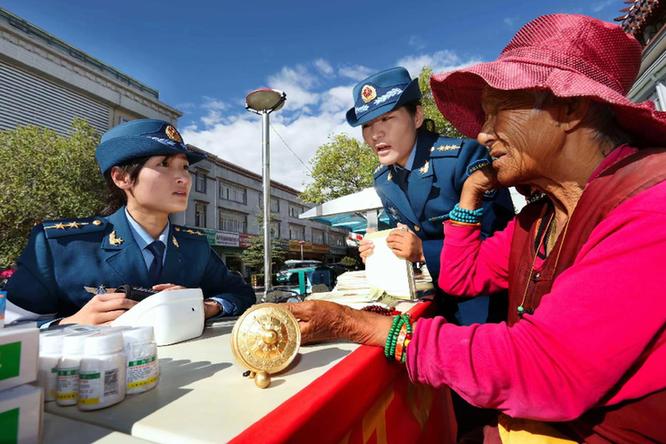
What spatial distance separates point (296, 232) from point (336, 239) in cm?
922

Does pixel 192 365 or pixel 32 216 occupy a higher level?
pixel 32 216

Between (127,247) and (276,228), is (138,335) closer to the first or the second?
(127,247)

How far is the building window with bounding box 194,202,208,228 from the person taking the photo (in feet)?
80.6

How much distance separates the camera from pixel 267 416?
1.99 feet

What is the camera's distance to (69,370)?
712 millimetres

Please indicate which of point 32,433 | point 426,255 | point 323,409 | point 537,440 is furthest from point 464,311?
point 32,433

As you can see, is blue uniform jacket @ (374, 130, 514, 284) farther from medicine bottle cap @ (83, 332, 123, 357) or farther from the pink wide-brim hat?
medicine bottle cap @ (83, 332, 123, 357)

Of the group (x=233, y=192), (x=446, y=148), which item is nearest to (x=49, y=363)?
(x=446, y=148)

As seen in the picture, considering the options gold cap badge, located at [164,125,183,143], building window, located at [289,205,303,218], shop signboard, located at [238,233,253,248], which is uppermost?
building window, located at [289,205,303,218]

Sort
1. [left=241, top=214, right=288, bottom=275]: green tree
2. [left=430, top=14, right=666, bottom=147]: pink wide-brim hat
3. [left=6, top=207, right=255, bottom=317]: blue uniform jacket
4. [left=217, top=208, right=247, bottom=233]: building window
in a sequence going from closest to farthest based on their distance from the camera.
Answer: [left=430, top=14, right=666, bottom=147]: pink wide-brim hat, [left=6, top=207, right=255, bottom=317]: blue uniform jacket, [left=241, top=214, right=288, bottom=275]: green tree, [left=217, top=208, right=247, bottom=233]: building window

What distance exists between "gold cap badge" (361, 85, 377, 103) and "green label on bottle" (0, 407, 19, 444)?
2.20 meters

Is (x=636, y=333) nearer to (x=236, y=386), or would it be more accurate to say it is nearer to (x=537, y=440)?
(x=537, y=440)

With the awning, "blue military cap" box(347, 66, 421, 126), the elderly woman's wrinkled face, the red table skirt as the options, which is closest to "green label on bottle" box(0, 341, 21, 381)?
the red table skirt

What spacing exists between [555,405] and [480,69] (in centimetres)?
97
